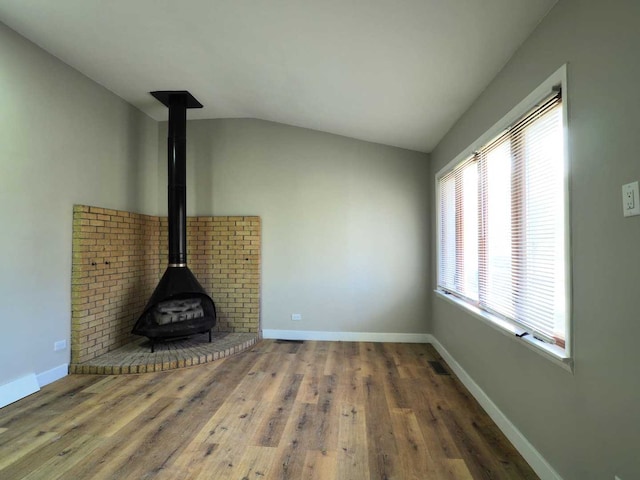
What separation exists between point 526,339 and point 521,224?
2.31 ft

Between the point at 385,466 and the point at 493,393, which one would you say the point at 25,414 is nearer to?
the point at 385,466

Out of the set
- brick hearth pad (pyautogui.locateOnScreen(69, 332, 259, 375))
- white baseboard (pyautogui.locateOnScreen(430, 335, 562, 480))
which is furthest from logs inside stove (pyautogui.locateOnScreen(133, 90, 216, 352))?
white baseboard (pyautogui.locateOnScreen(430, 335, 562, 480))

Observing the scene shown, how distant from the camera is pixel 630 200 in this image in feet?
3.86

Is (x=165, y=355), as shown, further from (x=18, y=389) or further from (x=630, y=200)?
(x=630, y=200)

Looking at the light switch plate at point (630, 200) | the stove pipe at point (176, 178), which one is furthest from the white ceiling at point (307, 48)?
the light switch plate at point (630, 200)

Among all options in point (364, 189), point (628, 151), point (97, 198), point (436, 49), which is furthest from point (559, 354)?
point (97, 198)

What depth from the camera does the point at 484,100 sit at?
254 centimetres

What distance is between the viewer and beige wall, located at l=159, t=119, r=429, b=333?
14.4ft

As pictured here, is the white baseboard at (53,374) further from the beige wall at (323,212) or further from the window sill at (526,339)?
the window sill at (526,339)

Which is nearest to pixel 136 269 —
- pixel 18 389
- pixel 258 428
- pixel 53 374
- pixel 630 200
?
pixel 53 374

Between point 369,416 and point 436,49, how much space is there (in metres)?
2.69

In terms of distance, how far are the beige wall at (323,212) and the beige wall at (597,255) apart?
2.50 m

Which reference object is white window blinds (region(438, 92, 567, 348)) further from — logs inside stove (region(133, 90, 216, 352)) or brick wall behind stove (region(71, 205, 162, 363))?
brick wall behind stove (region(71, 205, 162, 363))

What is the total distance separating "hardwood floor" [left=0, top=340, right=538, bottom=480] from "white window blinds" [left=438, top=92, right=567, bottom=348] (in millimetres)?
887
